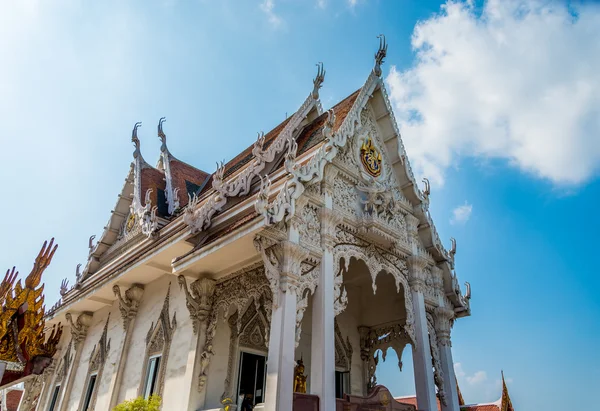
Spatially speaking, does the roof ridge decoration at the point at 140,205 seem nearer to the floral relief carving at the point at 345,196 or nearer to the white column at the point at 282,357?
the floral relief carving at the point at 345,196

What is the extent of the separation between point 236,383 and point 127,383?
3.05 meters

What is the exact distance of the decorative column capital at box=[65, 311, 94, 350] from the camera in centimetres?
1329

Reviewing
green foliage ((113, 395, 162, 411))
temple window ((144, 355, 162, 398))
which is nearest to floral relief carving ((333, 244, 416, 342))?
green foliage ((113, 395, 162, 411))

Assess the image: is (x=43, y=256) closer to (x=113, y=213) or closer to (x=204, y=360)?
(x=204, y=360)

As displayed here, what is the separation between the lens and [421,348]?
9.14 metres

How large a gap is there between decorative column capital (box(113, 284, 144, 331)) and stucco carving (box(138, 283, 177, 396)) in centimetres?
115

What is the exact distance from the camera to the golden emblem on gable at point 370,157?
10.1m

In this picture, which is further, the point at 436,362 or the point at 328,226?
the point at 436,362

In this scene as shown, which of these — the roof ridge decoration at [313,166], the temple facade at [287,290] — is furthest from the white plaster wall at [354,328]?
the roof ridge decoration at [313,166]

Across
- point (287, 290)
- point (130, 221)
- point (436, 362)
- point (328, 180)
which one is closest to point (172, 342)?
point (287, 290)

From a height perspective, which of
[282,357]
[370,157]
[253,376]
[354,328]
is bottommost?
[282,357]

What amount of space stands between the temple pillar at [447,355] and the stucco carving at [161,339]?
5723 millimetres

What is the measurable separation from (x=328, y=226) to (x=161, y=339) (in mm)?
4439

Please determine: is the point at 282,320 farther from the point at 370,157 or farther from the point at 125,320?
the point at 125,320
